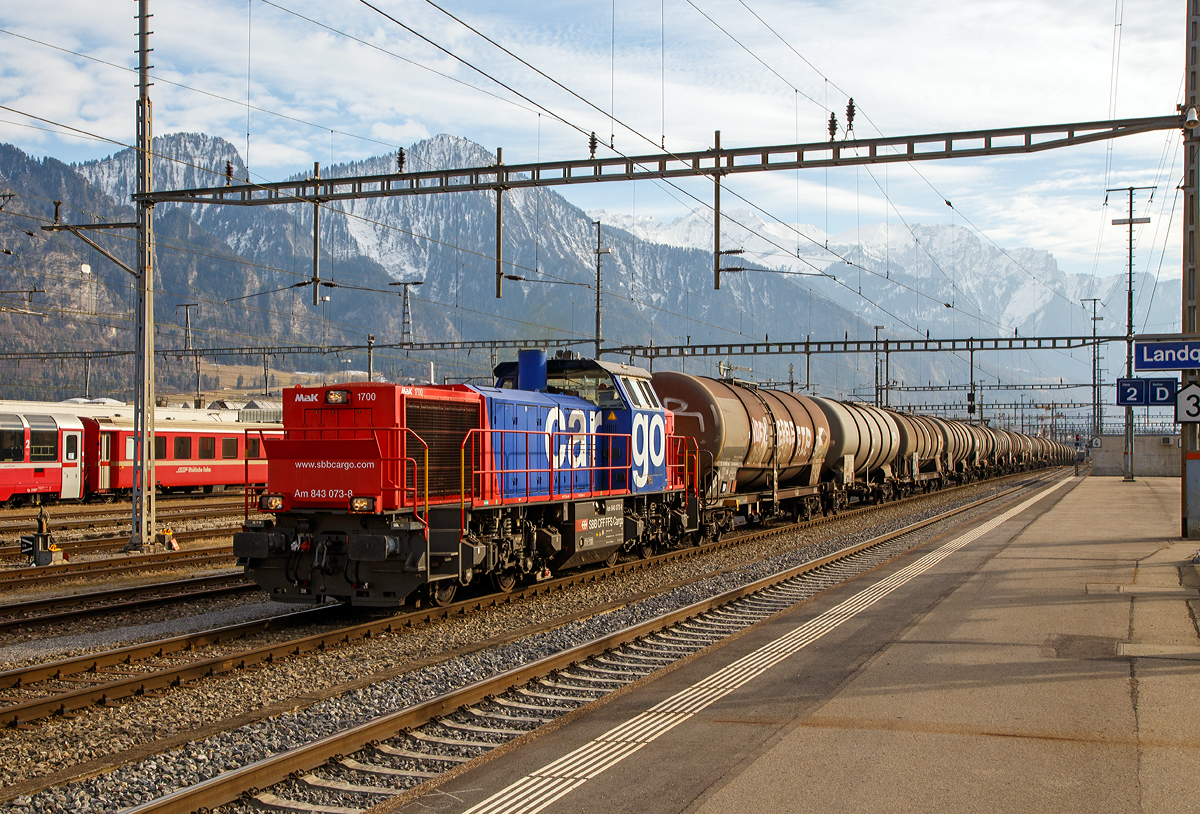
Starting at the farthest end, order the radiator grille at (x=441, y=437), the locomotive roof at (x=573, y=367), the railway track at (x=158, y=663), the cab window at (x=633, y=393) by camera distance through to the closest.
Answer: the cab window at (x=633, y=393)
the locomotive roof at (x=573, y=367)
the radiator grille at (x=441, y=437)
the railway track at (x=158, y=663)

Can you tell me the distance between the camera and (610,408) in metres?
15.8

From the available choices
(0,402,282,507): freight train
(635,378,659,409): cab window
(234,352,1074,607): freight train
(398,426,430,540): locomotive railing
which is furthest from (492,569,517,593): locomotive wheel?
(0,402,282,507): freight train

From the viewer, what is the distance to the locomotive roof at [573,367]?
50.6 feet

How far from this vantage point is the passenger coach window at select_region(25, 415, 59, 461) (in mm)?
28328

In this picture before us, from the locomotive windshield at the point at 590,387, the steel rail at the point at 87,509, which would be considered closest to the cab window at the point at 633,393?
the locomotive windshield at the point at 590,387

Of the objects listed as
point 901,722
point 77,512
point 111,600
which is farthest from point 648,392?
point 77,512

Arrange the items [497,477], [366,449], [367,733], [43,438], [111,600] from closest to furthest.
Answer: [367,733] < [366,449] < [497,477] < [111,600] < [43,438]

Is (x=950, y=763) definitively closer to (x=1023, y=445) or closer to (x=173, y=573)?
(x=173, y=573)

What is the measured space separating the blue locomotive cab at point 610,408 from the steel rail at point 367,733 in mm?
4777

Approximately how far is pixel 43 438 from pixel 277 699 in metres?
25.6

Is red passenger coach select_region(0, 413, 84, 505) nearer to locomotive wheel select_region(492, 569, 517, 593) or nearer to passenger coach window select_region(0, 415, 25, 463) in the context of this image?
passenger coach window select_region(0, 415, 25, 463)

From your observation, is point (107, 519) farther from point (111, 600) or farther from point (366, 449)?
point (366, 449)

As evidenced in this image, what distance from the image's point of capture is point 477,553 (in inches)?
455

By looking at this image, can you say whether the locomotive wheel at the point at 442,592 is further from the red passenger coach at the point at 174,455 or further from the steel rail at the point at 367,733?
the red passenger coach at the point at 174,455
